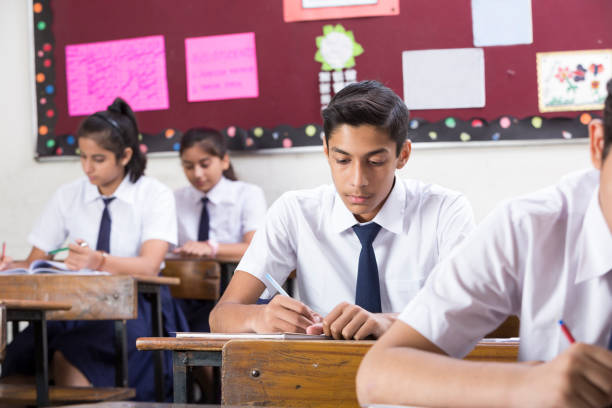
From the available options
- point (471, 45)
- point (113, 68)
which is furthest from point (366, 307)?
point (113, 68)

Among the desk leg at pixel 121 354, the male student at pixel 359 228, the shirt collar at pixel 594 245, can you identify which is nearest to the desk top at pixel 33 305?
the desk leg at pixel 121 354

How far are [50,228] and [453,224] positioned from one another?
2.22 m

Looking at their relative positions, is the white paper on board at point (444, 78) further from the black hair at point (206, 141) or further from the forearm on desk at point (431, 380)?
the forearm on desk at point (431, 380)

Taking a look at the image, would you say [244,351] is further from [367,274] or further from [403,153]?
[403,153]

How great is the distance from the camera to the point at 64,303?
93.0 inches

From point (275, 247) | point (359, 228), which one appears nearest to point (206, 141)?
point (275, 247)

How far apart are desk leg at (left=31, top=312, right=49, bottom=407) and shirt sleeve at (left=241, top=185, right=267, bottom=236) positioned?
1.50 m

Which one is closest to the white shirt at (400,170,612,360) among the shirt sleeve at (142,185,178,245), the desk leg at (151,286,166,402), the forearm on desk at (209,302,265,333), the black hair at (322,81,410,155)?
the forearm on desk at (209,302,265,333)

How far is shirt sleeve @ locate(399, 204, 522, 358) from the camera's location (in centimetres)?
95

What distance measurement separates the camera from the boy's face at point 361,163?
1.71 m

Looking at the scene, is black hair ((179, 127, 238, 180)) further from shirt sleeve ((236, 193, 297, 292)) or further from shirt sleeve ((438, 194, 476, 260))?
shirt sleeve ((438, 194, 476, 260))

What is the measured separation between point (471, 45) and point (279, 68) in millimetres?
954

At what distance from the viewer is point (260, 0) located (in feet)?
12.6

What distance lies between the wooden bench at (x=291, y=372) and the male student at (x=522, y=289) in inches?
8.2
